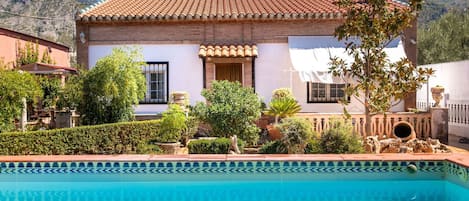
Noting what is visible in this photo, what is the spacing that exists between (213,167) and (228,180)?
557 mm

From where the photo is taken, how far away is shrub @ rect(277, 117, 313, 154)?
14.2m

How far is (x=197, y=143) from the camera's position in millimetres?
14734

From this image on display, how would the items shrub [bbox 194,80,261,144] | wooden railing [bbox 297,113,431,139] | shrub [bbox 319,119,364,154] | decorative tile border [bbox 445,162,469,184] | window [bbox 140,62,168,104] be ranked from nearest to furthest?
decorative tile border [bbox 445,162,469,184] → shrub [bbox 319,119,364,154] → shrub [bbox 194,80,261,144] → wooden railing [bbox 297,113,431,139] → window [bbox 140,62,168,104]

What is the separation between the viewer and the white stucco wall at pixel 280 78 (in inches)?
885

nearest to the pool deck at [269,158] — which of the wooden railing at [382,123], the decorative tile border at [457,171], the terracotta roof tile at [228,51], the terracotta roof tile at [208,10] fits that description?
the decorative tile border at [457,171]

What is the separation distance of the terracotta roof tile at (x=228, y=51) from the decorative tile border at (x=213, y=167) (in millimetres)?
8925

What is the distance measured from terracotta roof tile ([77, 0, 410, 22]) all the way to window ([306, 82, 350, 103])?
299 centimetres

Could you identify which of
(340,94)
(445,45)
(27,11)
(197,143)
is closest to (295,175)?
(197,143)

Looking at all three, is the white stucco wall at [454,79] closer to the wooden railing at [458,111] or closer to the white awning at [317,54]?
the wooden railing at [458,111]

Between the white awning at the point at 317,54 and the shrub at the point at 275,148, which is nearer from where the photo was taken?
the shrub at the point at 275,148

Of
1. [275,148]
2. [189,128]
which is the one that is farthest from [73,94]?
[275,148]

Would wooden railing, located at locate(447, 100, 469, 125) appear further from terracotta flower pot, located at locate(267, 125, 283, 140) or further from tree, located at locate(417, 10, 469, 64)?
tree, located at locate(417, 10, 469, 64)

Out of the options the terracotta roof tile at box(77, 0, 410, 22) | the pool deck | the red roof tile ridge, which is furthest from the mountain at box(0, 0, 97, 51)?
the pool deck

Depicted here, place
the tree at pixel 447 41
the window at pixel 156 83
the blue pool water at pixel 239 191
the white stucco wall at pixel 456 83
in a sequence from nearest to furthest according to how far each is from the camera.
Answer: the blue pool water at pixel 239 191
the white stucco wall at pixel 456 83
the window at pixel 156 83
the tree at pixel 447 41
